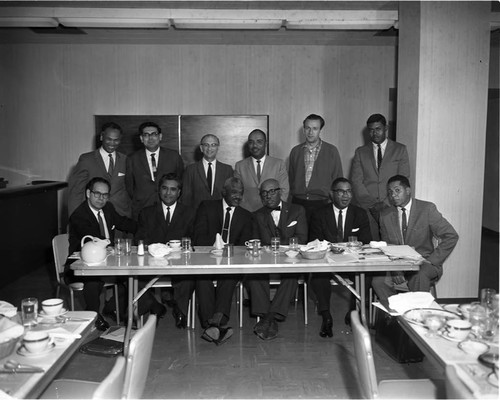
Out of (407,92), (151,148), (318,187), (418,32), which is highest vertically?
(418,32)

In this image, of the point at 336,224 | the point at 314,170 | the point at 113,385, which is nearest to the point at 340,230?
the point at 336,224

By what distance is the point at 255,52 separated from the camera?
7594mm

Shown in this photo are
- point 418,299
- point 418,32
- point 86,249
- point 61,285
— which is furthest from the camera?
point 418,32

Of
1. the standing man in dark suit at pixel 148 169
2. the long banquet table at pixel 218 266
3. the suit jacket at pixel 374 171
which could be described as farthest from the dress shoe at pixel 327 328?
the standing man in dark suit at pixel 148 169

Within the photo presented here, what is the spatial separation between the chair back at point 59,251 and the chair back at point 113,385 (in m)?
2.48

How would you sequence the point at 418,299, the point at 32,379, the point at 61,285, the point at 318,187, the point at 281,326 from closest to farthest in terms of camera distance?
the point at 32,379 < the point at 418,299 < the point at 61,285 < the point at 281,326 < the point at 318,187

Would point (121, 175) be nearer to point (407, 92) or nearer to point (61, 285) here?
point (61, 285)

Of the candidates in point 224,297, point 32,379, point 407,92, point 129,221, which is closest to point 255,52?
point 407,92

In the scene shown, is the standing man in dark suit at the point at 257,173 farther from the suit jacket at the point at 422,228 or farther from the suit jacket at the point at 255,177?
the suit jacket at the point at 422,228

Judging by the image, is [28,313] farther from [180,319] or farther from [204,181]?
[204,181]

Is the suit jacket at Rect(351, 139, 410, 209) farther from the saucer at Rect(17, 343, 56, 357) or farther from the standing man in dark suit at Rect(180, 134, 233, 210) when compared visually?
the saucer at Rect(17, 343, 56, 357)

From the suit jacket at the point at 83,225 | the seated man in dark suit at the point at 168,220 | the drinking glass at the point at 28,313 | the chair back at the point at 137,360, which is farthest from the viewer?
the seated man in dark suit at the point at 168,220

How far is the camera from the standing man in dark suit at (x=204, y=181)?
515 centimetres

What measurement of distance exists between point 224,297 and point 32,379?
237cm
